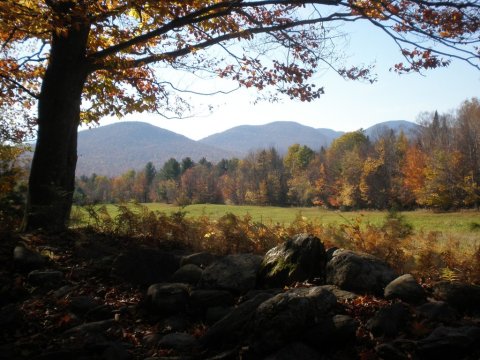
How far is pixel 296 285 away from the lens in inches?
216

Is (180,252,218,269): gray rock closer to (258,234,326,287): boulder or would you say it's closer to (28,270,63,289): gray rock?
(258,234,326,287): boulder

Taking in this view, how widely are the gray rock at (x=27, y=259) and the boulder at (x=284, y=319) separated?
3.95 metres

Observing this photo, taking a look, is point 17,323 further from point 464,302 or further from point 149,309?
point 464,302

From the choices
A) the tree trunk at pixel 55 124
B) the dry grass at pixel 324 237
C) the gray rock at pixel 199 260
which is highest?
the tree trunk at pixel 55 124

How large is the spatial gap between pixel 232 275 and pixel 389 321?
2.23 metres

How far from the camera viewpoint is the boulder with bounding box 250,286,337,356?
159 inches

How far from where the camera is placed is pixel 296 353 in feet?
13.0

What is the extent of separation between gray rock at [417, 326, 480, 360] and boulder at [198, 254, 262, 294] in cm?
241

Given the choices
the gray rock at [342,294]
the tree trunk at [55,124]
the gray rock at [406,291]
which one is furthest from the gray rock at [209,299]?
the tree trunk at [55,124]

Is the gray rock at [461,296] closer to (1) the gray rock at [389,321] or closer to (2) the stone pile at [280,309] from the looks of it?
(2) the stone pile at [280,309]

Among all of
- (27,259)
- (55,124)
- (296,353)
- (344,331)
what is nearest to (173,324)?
(296,353)

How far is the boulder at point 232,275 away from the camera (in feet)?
18.6

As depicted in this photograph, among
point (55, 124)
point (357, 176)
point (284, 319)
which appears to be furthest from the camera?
point (357, 176)

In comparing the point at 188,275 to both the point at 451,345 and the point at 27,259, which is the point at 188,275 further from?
the point at 451,345
